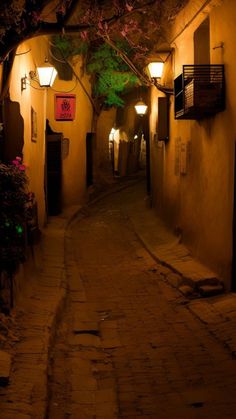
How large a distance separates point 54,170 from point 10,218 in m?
14.5

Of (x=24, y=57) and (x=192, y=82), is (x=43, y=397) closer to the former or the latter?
(x=192, y=82)

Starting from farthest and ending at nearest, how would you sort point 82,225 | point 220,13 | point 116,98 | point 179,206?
point 116,98
point 82,225
point 179,206
point 220,13

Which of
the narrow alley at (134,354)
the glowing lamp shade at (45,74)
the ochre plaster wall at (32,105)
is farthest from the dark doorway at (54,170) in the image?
the narrow alley at (134,354)

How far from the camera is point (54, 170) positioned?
21.7m

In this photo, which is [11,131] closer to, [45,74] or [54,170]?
[45,74]

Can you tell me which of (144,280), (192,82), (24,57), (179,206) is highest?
(24,57)

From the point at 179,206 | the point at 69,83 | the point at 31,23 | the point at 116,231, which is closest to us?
the point at 31,23

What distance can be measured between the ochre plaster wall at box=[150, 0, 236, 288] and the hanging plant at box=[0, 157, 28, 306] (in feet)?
12.9

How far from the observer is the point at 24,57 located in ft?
42.7

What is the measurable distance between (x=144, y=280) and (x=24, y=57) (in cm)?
598

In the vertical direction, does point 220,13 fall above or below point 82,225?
above

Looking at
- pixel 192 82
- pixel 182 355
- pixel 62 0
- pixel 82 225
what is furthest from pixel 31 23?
pixel 82 225

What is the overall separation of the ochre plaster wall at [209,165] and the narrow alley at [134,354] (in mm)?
1201

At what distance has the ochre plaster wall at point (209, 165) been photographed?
975 cm
